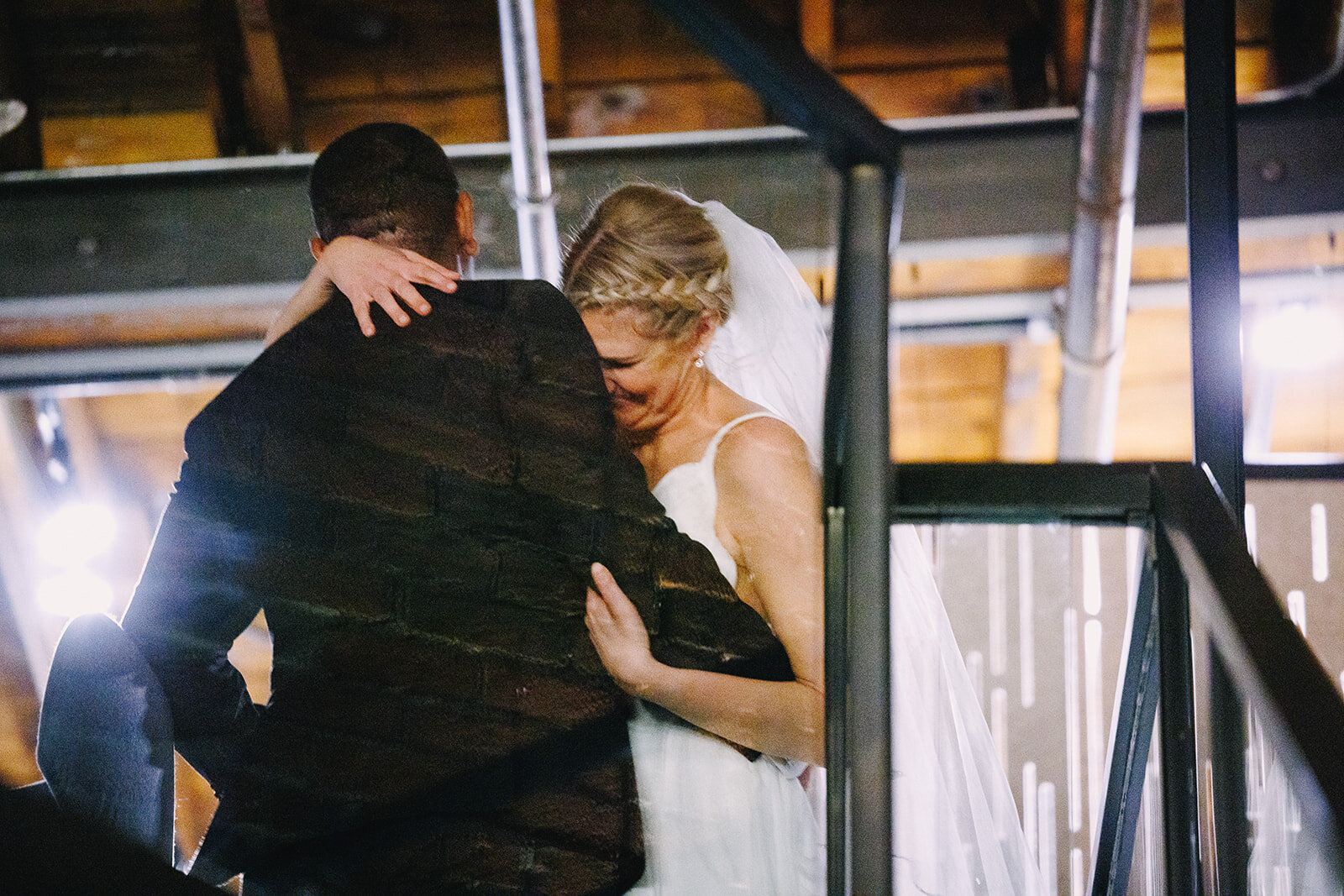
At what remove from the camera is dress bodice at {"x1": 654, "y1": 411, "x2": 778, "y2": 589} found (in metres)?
1.26

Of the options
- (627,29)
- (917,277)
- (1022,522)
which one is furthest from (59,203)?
(1022,522)

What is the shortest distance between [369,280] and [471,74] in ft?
4.61

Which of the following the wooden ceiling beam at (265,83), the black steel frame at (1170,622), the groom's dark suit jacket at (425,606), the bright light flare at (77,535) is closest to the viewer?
the black steel frame at (1170,622)

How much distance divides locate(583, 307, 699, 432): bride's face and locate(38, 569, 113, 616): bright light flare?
1.95 feet

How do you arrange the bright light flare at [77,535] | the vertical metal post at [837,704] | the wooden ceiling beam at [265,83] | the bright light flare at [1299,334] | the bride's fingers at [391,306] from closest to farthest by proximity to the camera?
the vertical metal post at [837,704]
the bride's fingers at [391,306]
the bright light flare at [77,535]
the wooden ceiling beam at [265,83]
the bright light flare at [1299,334]

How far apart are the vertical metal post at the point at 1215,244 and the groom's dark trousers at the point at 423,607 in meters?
0.56

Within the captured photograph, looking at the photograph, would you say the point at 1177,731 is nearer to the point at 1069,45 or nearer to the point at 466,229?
the point at 466,229

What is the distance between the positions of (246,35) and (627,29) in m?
0.89

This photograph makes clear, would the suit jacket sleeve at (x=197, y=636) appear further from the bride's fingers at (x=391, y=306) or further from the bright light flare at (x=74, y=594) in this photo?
the bride's fingers at (x=391, y=306)

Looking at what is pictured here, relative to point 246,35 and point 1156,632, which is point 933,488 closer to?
point 1156,632

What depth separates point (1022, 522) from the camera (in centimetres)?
118

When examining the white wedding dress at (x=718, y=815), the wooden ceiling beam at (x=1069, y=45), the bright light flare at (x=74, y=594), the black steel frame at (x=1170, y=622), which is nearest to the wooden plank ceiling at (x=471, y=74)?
the wooden ceiling beam at (x=1069, y=45)

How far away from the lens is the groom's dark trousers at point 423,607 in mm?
1192

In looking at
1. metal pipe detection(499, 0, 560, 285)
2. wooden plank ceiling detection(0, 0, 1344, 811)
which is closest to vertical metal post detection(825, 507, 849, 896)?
metal pipe detection(499, 0, 560, 285)
